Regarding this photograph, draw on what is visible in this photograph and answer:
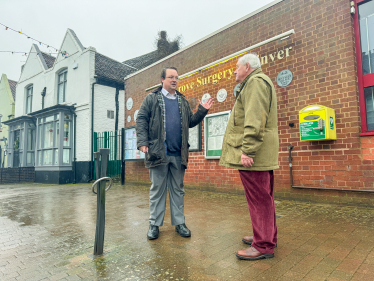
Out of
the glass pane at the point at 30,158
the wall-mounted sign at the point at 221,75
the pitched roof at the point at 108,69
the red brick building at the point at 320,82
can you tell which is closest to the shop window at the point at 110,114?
the pitched roof at the point at 108,69

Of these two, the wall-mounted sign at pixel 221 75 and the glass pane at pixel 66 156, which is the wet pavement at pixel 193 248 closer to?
the wall-mounted sign at pixel 221 75

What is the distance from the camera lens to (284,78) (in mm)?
5418

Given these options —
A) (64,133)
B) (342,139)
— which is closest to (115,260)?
(342,139)

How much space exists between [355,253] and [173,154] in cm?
208

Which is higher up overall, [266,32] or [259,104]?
[266,32]

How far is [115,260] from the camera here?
2.29 m

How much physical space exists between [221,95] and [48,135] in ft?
36.6

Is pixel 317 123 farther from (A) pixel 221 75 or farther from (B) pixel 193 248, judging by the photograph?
(B) pixel 193 248

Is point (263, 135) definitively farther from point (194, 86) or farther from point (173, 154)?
point (194, 86)

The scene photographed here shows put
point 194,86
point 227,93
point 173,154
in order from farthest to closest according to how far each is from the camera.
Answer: point 194,86, point 227,93, point 173,154

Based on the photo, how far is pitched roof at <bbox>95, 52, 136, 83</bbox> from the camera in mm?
13336

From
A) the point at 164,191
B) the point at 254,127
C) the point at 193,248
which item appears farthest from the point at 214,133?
the point at 254,127

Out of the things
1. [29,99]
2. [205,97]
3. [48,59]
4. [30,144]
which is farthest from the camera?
[29,99]

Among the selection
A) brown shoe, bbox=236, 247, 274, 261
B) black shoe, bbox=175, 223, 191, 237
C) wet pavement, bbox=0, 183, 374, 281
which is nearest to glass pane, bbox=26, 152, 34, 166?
wet pavement, bbox=0, 183, 374, 281
